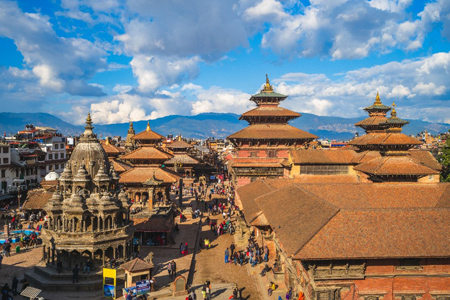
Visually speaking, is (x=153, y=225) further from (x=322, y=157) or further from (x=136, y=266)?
(x=322, y=157)

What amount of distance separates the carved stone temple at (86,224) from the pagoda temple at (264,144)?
1857cm

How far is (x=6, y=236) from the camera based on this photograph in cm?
3231

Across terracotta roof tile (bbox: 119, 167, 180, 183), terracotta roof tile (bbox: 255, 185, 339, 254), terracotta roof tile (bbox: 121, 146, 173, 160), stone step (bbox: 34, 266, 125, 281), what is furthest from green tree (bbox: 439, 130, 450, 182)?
stone step (bbox: 34, 266, 125, 281)

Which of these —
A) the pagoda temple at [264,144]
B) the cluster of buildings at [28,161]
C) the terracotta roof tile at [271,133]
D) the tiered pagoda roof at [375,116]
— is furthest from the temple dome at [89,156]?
the tiered pagoda roof at [375,116]

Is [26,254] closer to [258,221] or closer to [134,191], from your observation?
[134,191]

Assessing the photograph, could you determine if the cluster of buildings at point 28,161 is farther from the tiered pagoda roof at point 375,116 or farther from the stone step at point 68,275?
the tiered pagoda roof at point 375,116

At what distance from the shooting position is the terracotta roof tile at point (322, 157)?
35.1m

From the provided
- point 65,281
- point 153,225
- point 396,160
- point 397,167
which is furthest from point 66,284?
point 396,160

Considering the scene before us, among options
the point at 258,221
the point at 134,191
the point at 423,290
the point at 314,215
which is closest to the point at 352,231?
the point at 314,215

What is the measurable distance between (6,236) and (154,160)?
55.7ft

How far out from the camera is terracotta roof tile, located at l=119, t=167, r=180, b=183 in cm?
4102

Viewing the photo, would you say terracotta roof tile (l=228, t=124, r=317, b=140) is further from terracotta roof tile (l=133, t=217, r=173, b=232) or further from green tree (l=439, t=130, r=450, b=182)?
green tree (l=439, t=130, r=450, b=182)

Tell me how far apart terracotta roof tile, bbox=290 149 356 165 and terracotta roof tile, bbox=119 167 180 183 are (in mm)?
14305

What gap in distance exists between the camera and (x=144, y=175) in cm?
4203
